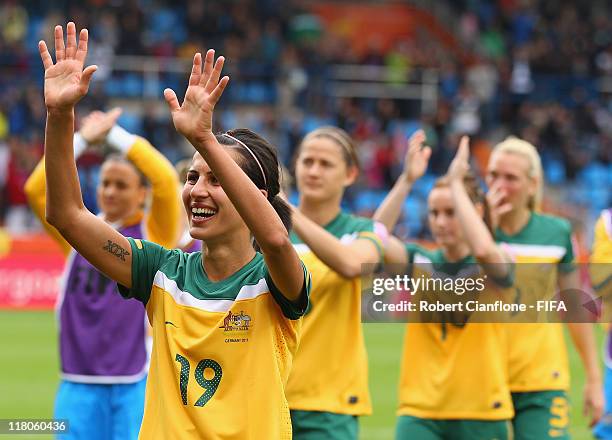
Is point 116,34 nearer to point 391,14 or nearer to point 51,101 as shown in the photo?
point 391,14

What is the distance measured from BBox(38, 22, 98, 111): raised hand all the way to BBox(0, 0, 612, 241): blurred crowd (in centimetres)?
1691

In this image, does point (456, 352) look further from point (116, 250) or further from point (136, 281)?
point (116, 250)

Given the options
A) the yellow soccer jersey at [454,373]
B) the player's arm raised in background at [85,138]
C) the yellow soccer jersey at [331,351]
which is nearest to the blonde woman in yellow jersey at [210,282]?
the yellow soccer jersey at [331,351]

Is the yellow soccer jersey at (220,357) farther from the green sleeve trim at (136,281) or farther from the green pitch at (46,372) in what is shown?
the green pitch at (46,372)

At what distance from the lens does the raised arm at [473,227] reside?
607 cm

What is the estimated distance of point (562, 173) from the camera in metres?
26.5

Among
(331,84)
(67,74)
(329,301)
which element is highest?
(331,84)

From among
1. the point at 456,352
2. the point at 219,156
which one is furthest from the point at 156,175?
the point at 219,156

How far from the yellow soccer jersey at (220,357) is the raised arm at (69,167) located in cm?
10

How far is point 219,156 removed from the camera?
3.46 metres

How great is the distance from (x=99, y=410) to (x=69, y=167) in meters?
2.89

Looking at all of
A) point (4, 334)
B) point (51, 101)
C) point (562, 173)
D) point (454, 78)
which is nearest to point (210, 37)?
point (454, 78)

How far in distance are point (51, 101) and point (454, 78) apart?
24.9 metres

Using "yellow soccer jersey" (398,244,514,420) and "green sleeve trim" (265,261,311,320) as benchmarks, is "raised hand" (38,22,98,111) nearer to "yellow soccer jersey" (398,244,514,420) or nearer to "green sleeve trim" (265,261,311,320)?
"green sleeve trim" (265,261,311,320)
